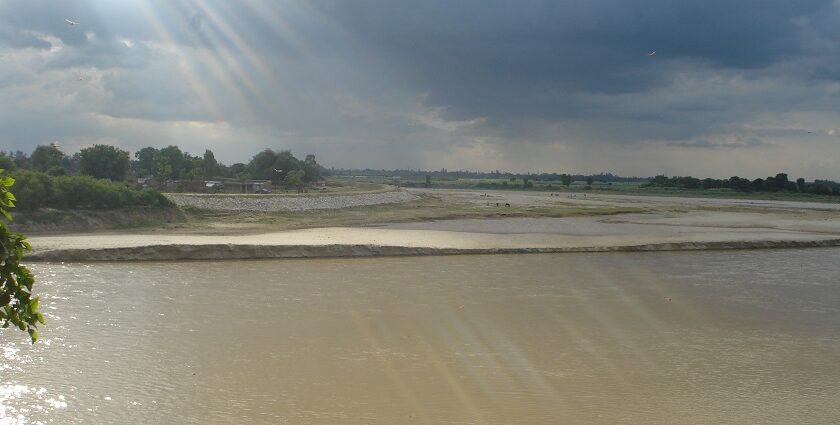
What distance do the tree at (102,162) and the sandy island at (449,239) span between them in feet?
70.8

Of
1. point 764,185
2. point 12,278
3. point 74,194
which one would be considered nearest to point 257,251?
point 74,194

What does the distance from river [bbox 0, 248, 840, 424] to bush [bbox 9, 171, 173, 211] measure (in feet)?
36.4

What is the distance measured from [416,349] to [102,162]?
42079 millimetres

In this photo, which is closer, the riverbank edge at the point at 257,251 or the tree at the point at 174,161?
the riverbank edge at the point at 257,251

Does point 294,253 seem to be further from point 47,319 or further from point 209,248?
point 47,319

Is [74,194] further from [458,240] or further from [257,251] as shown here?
[458,240]

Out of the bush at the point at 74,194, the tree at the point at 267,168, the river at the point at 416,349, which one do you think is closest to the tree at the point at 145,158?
the tree at the point at 267,168

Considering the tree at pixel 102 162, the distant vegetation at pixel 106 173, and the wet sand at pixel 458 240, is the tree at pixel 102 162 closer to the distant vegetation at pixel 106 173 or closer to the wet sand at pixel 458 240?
the distant vegetation at pixel 106 173

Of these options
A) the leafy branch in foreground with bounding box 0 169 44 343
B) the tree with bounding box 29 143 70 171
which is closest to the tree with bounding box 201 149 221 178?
the tree with bounding box 29 143 70 171

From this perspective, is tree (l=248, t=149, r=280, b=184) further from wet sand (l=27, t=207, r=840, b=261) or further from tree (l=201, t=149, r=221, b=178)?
wet sand (l=27, t=207, r=840, b=261)

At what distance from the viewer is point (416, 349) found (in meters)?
10.2

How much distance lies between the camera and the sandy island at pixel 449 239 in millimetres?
19750

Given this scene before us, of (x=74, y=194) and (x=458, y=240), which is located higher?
(x=74, y=194)

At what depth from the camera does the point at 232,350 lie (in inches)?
391
